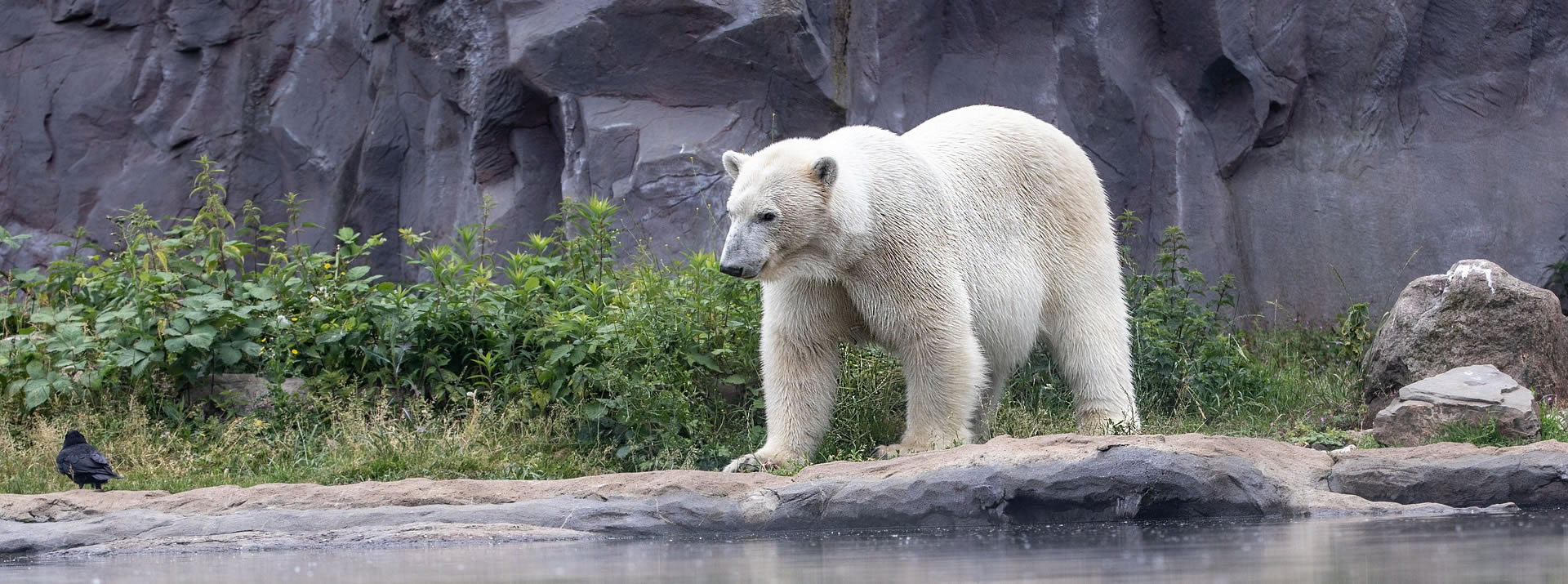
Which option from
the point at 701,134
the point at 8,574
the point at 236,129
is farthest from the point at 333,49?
the point at 8,574

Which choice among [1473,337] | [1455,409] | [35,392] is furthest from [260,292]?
[1473,337]

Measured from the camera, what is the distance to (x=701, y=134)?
9625mm

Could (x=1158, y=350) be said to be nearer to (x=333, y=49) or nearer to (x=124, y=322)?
(x=124, y=322)

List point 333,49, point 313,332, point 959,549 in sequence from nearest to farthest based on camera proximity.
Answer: point 959,549, point 313,332, point 333,49

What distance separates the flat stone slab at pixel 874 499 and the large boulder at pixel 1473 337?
7.24 feet

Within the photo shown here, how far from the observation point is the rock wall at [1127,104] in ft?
31.7

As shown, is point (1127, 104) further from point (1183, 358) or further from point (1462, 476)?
point (1462, 476)

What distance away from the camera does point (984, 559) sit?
399 centimetres

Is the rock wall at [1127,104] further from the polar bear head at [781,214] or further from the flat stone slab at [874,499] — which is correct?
the flat stone slab at [874,499]

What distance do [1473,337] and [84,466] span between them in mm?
6504

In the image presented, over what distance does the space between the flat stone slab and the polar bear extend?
3.13ft

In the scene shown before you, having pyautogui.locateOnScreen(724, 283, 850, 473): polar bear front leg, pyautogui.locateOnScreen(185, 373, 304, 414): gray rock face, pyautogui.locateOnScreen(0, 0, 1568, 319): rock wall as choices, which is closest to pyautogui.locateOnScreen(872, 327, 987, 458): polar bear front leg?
pyautogui.locateOnScreen(724, 283, 850, 473): polar bear front leg

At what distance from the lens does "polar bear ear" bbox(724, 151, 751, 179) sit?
637 centimetres

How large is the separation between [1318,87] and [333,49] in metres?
7.40
